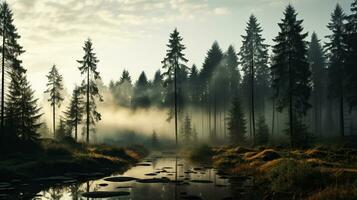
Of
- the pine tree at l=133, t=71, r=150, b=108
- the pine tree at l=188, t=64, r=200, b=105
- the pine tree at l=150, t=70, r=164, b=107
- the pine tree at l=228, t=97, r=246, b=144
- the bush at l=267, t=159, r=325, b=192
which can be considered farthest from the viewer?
the pine tree at l=150, t=70, r=164, b=107

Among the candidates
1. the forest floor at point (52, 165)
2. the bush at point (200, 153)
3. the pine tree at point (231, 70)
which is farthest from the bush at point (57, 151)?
the pine tree at point (231, 70)

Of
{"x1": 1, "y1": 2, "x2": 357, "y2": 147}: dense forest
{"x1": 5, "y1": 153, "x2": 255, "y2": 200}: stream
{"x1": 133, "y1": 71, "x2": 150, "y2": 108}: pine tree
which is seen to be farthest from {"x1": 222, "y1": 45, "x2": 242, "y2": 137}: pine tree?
{"x1": 5, "y1": 153, "x2": 255, "y2": 200}: stream

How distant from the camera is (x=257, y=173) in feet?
76.5

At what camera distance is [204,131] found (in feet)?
334

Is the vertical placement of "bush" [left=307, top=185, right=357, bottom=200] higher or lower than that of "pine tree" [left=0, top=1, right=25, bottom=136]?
lower

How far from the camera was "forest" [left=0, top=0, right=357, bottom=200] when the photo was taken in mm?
18625

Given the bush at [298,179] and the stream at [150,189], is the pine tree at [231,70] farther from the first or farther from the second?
the bush at [298,179]

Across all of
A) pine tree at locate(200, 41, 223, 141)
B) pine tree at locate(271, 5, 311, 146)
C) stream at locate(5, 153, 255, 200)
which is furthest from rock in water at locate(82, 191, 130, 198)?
pine tree at locate(200, 41, 223, 141)

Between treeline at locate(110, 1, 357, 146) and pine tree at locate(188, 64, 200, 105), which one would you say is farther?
pine tree at locate(188, 64, 200, 105)

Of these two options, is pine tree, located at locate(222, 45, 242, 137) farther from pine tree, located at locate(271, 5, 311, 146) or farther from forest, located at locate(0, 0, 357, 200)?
pine tree, located at locate(271, 5, 311, 146)

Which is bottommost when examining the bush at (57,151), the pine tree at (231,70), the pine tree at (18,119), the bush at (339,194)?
the bush at (57,151)

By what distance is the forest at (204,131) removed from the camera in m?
18.6

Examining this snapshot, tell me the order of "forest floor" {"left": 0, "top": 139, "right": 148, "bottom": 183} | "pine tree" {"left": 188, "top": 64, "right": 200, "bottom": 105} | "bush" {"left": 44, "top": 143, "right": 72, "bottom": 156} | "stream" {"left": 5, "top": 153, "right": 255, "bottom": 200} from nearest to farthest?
1. "stream" {"left": 5, "top": 153, "right": 255, "bottom": 200}
2. "forest floor" {"left": 0, "top": 139, "right": 148, "bottom": 183}
3. "bush" {"left": 44, "top": 143, "right": 72, "bottom": 156}
4. "pine tree" {"left": 188, "top": 64, "right": 200, "bottom": 105}

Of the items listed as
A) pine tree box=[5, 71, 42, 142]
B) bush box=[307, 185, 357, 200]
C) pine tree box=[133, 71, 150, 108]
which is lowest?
bush box=[307, 185, 357, 200]
